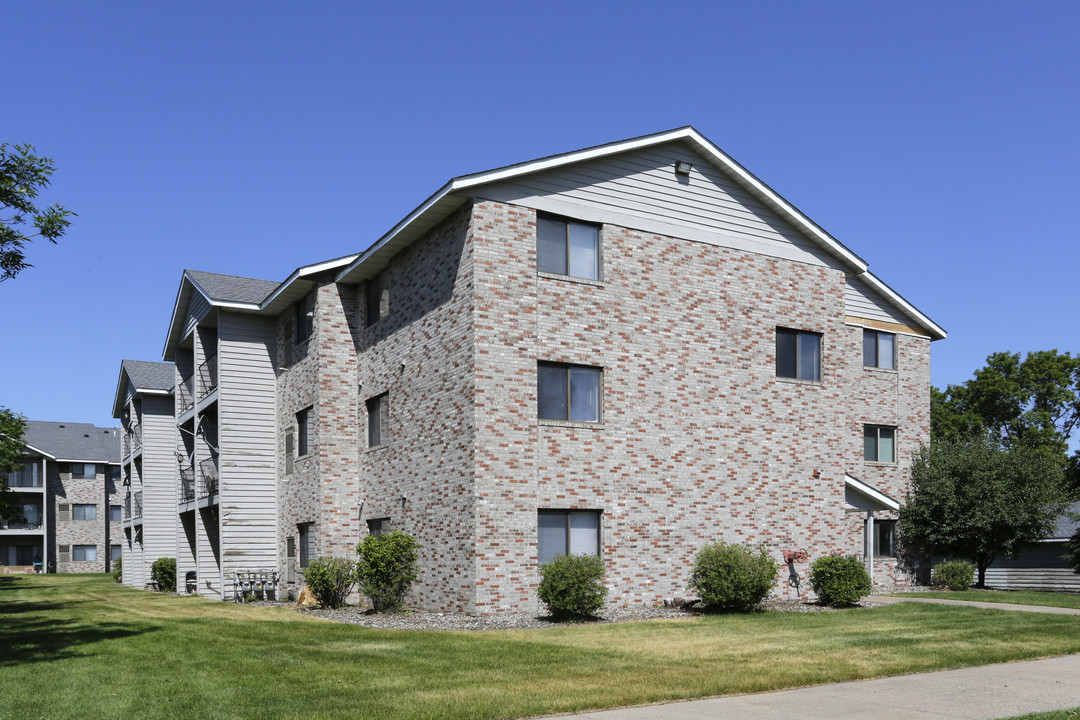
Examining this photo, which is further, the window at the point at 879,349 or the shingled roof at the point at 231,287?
the window at the point at 879,349

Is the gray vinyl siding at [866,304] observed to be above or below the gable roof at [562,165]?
below

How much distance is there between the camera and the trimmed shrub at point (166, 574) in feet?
113

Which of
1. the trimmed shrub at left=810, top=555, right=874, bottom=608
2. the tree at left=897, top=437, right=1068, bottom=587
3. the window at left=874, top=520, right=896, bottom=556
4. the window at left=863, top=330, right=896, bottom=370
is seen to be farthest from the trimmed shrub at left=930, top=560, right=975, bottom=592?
the trimmed shrub at left=810, top=555, right=874, bottom=608

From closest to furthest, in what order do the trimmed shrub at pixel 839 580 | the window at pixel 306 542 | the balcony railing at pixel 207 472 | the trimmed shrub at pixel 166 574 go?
the trimmed shrub at pixel 839 580
the window at pixel 306 542
the balcony railing at pixel 207 472
the trimmed shrub at pixel 166 574

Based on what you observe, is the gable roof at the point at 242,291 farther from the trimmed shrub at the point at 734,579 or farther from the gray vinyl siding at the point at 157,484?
the trimmed shrub at the point at 734,579

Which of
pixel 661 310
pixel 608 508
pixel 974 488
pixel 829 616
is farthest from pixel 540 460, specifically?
pixel 974 488

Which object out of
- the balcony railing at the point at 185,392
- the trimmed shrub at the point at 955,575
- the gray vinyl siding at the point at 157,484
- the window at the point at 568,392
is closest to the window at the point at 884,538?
the trimmed shrub at the point at 955,575

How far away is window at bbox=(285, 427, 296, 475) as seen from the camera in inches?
1056

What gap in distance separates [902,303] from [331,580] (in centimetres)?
2040

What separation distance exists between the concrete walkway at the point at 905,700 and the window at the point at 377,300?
1534cm

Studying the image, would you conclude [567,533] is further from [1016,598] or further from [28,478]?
[28,478]

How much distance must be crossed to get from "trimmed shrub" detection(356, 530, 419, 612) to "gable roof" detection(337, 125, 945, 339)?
6782 millimetres

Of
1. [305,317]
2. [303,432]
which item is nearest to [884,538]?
[303,432]

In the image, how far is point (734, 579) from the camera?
760 inches
